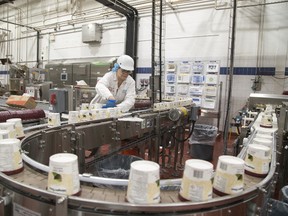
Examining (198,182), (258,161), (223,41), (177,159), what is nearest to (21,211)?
(198,182)

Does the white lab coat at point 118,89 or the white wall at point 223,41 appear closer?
the white lab coat at point 118,89

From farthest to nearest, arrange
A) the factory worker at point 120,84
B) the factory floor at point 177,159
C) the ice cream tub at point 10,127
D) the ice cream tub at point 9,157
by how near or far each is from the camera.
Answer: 1. the factory floor at point 177,159
2. the factory worker at point 120,84
3. the ice cream tub at point 10,127
4. the ice cream tub at point 9,157

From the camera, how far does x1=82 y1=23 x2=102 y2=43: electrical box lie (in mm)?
6523

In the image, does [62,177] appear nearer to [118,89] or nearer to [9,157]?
[9,157]

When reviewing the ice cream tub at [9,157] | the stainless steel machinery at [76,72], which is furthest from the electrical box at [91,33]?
the ice cream tub at [9,157]

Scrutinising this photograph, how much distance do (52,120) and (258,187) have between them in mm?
1288

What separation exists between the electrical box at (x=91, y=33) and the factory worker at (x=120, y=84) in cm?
417

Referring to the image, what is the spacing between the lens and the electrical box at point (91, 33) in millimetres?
6523

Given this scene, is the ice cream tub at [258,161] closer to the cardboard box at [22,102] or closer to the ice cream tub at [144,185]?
the ice cream tub at [144,185]

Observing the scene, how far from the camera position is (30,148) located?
4.25 feet

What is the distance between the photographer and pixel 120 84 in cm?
289

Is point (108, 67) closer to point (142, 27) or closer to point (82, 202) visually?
point (142, 27)

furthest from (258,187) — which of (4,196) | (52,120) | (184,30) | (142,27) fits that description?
(142,27)

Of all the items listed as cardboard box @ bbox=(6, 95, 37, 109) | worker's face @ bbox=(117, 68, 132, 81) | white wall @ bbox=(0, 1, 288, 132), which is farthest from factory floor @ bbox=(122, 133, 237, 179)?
white wall @ bbox=(0, 1, 288, 132)
